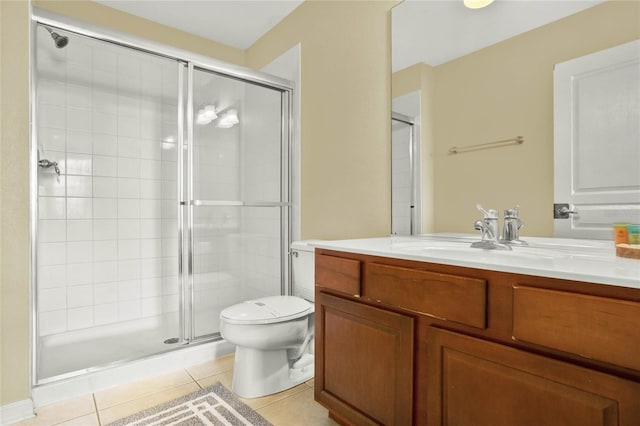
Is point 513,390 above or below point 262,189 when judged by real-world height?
below

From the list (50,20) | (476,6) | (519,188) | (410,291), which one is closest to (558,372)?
(410,291)

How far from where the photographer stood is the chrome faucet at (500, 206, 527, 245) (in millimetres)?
1383

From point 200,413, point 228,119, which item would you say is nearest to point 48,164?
point 228,119

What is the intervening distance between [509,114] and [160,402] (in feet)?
6.95

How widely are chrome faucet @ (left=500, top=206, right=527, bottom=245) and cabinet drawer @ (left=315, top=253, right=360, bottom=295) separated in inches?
24.3

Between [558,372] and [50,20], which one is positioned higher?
[50,20]

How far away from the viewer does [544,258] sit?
1.08m

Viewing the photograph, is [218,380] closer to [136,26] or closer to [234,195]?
[234,195]

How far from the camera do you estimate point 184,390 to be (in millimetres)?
1838

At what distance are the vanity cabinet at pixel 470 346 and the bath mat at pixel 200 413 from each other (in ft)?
1.30

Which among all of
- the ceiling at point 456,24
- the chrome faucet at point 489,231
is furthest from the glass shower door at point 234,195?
the chrome faucet at point 489,231

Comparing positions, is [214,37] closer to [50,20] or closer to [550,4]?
[50,20]

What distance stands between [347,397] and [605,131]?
1.36 metres

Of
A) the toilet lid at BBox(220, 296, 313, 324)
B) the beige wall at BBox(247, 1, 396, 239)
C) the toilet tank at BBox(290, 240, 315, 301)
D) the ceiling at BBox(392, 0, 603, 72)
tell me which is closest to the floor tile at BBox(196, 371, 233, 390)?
the toilet lid at BBox(220, 296, 313, 324)
